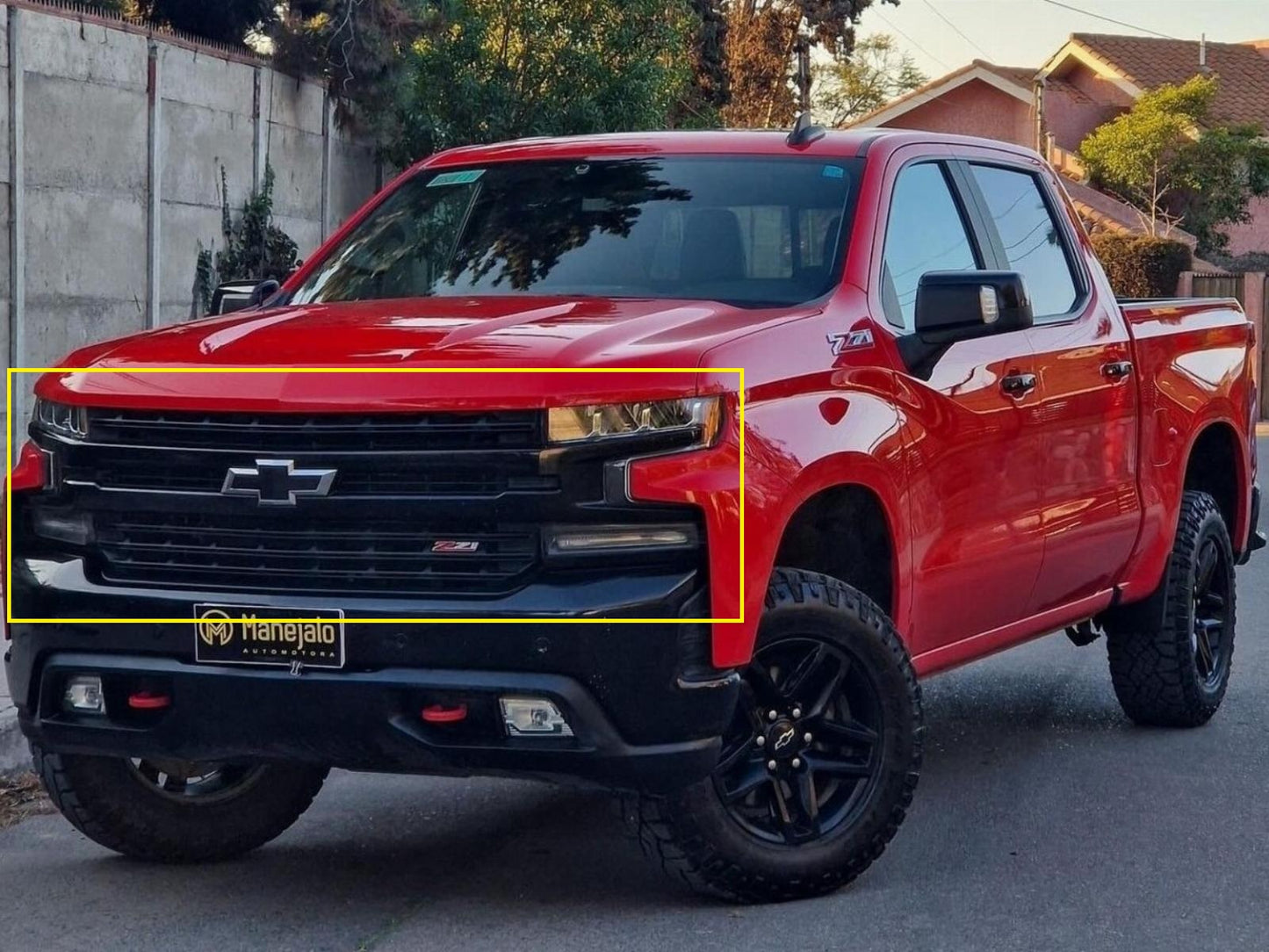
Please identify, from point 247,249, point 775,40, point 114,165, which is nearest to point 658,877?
point 114,165

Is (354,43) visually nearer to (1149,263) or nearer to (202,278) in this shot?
(202,278)

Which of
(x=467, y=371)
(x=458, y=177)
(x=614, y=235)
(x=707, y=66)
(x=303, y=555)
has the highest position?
(x=707, y=66)

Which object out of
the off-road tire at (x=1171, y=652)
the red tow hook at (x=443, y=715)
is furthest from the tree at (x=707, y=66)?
the red tow hook at (x=443, y=715)

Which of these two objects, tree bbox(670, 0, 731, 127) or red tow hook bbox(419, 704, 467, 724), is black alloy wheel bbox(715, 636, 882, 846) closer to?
red tow hook bbox(419, 704, 467, 724)

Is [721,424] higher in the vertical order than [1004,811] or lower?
higher

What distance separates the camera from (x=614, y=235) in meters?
6.12

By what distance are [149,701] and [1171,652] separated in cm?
410

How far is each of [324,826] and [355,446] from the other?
6.29 feet

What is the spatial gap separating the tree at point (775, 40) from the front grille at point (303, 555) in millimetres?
40803

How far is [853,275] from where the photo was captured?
578 centimetres

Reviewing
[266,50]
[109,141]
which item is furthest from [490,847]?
[266,50]

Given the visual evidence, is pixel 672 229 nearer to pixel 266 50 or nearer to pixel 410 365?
pixel 410 365

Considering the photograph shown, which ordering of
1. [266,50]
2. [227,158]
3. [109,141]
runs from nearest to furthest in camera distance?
[109,141] → [227,158] → [266,50]

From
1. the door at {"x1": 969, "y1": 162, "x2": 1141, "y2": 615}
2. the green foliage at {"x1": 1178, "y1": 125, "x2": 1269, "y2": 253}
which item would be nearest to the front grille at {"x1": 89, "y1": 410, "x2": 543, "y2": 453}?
the door at {"x1": 969, "y1": 162, "x2": 1141, "y2": 615}
